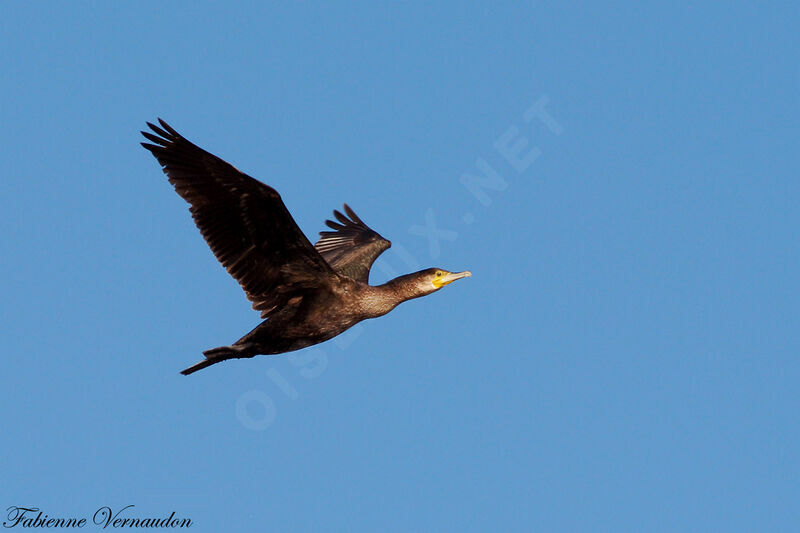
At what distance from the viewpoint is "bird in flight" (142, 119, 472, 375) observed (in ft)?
41.8

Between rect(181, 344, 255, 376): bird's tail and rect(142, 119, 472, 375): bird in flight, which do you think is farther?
rect(181, 344, 255, 376): bird's tail

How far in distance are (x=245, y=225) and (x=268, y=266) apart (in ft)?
2.19

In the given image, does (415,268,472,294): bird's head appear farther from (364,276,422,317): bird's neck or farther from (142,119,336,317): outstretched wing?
(142,119,336,317): outstretched wing

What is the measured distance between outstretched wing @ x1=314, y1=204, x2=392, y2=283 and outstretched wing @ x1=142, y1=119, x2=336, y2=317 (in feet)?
7.80

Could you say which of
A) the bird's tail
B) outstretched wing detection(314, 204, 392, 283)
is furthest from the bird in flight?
outstretched wing detection(314, 204, 392, 283)

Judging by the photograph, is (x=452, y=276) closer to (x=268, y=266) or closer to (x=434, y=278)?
(x=434, y=278)

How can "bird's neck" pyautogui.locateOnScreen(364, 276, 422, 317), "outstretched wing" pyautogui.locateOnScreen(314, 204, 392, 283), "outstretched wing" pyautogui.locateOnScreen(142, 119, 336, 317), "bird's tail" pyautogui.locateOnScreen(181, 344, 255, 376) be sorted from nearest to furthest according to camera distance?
"outstretched wing" pyautogui.locateOnScreen(142, 119, 336, 317), "bird's tail" pyautogui.locateOnScreen(181, 344, 255, 376), "bird's neck" pyautogui.locateOnScreen(364, 276, 422, 317), "outstretched wing" pyautogui.locateOnScreen(314, 204, 392, 283)

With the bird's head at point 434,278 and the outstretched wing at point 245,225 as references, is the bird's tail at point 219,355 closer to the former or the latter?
the outstretched wing at point 245,225

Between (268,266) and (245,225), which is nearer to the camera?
(245,225)

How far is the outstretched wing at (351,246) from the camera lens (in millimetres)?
16281

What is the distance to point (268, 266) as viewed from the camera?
44.5 ft

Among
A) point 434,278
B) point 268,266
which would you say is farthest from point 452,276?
point 268,266

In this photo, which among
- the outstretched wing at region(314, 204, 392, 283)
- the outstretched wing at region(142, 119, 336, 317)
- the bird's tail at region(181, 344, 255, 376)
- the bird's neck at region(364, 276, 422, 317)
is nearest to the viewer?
the outstretched wing at region(142, 119, 336, 317)

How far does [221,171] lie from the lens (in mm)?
12680
